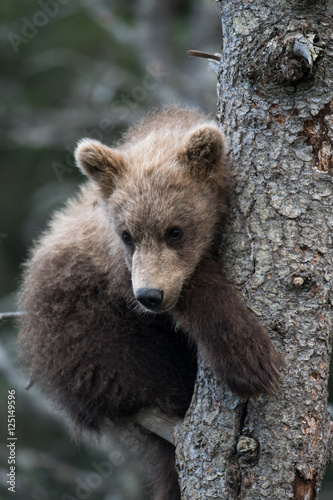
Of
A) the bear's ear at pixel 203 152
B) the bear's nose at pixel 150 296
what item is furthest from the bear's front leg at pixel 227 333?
the bear's ear at pixel 203 152

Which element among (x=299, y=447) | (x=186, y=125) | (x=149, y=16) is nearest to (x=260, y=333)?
(x=299, y=447)

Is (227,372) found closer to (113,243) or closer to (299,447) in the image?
(299,447)

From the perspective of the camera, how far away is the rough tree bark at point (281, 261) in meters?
3.28

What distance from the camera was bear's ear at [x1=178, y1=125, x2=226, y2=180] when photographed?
3869 millimetres

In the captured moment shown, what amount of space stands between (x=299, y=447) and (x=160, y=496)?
1.59 metres

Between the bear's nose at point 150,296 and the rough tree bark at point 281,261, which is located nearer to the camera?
the rough tree bark at point 281,261

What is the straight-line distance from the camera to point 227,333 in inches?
143

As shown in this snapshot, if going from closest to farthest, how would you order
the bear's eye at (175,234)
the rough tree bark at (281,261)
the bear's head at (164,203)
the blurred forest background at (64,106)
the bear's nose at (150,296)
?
the rough tree bark at (281,261) < the bear's nose at (150,296) < the bear's head at (164,203) < the bear's eye at (175,234) < the blurred forest background at (64,106)

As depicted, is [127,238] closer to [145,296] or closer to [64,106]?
[145,296]

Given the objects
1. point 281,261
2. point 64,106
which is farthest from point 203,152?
point 64,106

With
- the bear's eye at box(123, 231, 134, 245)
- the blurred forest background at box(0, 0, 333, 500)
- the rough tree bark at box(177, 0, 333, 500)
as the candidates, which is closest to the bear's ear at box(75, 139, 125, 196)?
the bear's eye at box(123, 231, 134, 245)

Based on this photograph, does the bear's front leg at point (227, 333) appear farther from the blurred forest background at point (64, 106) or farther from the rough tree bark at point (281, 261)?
the blurred forest background at point (64, 106)

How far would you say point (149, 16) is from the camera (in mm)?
11609

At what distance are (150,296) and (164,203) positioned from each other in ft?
2.33
